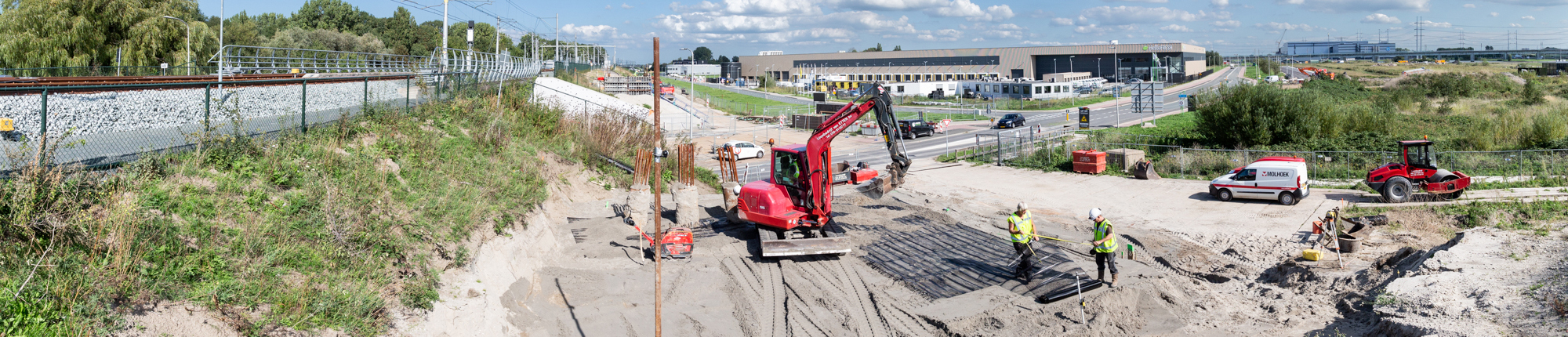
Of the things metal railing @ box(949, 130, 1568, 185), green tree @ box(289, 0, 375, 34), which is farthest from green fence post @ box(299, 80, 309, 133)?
green tree @ box(289, 0, 375, 34)

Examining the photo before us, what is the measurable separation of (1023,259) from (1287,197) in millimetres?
12199

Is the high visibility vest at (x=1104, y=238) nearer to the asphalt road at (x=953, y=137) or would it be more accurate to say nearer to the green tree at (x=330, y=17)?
the asphalt road at (x=953, y=137)

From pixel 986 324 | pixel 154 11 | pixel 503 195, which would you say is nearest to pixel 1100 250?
pixel 986 324

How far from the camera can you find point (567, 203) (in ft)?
66.1

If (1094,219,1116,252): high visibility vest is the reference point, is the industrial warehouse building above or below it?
above

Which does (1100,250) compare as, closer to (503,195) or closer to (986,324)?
(986,324)

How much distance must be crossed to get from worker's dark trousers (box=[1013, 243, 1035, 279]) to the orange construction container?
16.4 meters

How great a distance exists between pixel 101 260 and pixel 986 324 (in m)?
10.1

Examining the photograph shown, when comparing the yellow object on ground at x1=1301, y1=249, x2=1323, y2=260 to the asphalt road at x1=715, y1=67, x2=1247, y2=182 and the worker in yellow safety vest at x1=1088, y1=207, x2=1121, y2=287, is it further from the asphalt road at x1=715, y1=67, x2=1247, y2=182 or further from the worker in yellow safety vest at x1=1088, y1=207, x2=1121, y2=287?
the asphalt road at x1=715, y1=67, x2=1247, y2=182

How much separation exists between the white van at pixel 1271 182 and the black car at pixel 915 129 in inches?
1003

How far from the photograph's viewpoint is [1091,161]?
29.1m

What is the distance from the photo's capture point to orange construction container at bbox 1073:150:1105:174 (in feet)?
95.0

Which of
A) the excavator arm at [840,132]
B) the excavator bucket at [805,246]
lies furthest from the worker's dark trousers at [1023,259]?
the excavator bucket at [805,246]

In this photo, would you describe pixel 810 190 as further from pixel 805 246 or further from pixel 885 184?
pixel 885 184
